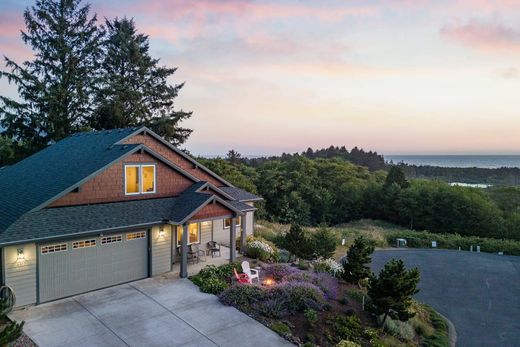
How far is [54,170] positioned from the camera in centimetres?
1520

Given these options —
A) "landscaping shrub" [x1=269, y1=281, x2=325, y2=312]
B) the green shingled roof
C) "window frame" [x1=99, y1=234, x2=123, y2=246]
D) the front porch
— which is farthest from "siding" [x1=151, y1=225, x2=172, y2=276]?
"landscaping shrub" [x1=269, y1=281, x2=325, y2=312]

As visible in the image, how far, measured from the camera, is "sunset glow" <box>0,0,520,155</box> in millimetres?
18375

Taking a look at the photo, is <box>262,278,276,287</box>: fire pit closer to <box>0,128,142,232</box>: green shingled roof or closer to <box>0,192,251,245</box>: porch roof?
<box>0,192,251,245</box>: porch roof

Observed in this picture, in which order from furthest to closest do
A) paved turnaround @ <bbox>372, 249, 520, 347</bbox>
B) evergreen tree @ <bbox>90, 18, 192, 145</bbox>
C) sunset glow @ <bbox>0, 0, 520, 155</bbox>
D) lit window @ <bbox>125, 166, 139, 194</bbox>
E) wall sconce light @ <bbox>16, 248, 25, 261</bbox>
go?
evergreen tree @ <bbox>90, 18, 192, 145</bbox> < sunset glow @ <bbox>0, 0, 520, 155</bbox> < lit window @ <bbox>125, 166, 139, 194</bbox> < paved turnaround @ <bbox>372, 249, 520, 347</bbox> < wall sconce light @ <bbox>16, 248, 25, 261</bbox>

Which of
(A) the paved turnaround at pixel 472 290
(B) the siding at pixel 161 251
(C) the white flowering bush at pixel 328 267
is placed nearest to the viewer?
(A) the paved turnaround at pixel 472 290

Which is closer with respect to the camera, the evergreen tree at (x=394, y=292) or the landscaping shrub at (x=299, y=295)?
the evergreen tree at (x=394, y=292)

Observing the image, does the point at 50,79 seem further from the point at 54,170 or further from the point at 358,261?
the point at 358,261

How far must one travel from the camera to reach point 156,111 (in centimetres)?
3659

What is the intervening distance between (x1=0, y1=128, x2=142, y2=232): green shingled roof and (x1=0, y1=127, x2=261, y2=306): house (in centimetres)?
7

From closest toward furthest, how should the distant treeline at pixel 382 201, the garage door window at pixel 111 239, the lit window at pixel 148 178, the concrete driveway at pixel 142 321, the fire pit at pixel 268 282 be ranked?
1. the concrete driveway at pixel 142 321
2. the garage door window at pixel 111 239
3. the fire pit at pixel 268 282
4. the lit window at pixel 148 178
5. the distant treeline at pixel 382 201

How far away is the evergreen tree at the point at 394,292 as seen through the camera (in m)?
10.8

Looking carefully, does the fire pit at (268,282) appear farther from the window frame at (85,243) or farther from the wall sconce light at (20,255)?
the wall sconce light at (20,255)

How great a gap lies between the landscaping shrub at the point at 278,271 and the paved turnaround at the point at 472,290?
19.2 ft

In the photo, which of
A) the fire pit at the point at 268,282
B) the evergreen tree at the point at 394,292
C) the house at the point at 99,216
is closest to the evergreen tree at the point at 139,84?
the house at the point at 99,216
